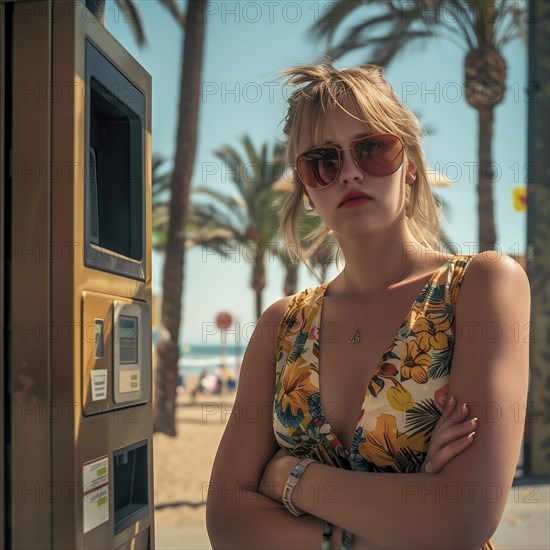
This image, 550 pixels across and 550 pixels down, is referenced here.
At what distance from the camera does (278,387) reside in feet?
6.66

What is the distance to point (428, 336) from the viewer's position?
1837 mm

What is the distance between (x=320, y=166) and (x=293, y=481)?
764mm

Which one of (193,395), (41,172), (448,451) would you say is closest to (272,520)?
(448,451)

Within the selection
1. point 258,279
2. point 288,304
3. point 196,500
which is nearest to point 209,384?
point 258,279

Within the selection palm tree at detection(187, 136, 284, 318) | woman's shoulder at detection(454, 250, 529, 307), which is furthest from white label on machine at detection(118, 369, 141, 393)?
palm tree at detection(187, 136, 284, 318)

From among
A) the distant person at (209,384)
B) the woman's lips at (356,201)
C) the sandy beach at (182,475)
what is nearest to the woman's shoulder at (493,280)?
the woman's lips at (356,201)

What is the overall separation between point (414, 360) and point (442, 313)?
5.1 inches

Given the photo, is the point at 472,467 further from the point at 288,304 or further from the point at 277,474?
the point at 288,304

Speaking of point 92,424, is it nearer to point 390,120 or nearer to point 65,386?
point 65,386

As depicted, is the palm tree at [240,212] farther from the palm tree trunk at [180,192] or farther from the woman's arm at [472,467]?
the woman's arm at [472,467]

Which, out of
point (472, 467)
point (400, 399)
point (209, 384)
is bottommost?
point (209, 384)

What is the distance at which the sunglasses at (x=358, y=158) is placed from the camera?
6.25ft

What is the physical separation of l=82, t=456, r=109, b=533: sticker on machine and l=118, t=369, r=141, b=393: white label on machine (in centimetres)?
18

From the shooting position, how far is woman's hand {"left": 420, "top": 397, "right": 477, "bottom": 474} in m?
1.71
